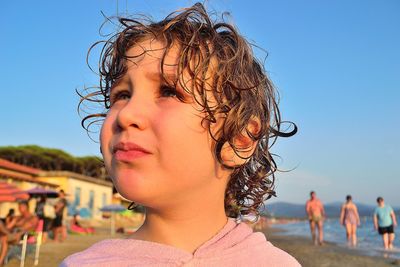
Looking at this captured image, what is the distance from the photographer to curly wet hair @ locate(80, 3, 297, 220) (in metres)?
1.61

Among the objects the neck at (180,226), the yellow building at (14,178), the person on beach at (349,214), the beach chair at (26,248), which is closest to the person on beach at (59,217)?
the beach chair at (26,248)

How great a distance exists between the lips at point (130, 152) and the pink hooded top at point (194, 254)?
364 mm

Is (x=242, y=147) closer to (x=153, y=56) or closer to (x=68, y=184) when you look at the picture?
(x=153, y=56)

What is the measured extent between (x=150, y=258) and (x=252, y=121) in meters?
0.71

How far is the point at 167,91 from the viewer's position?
1553 mm

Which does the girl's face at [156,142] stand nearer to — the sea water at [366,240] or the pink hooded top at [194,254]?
the pink hooded top at [194,254]

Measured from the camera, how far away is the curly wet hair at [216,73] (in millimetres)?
1607

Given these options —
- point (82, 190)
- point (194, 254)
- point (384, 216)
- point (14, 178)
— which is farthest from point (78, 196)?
point (194, 254)

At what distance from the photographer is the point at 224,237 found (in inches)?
66.3

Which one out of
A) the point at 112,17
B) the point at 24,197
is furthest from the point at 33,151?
the point at 112,17

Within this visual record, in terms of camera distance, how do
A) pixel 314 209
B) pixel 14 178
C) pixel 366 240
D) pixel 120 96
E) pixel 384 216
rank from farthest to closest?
pixel 14 178 → pixel 366 240 → pixel 314 209 → pixel 384 216 → pixel 120 96

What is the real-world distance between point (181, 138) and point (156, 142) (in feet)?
0.29

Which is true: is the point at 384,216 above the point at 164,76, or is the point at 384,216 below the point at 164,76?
below

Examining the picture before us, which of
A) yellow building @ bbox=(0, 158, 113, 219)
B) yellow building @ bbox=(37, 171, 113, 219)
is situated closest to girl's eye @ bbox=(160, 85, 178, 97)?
yellow building @ bbox=(0, 158, 113, 219)
